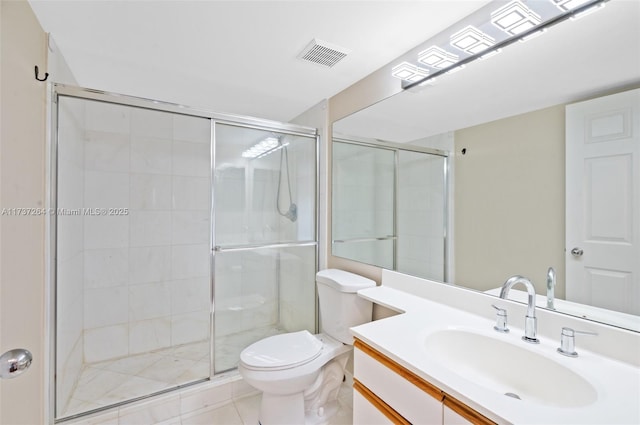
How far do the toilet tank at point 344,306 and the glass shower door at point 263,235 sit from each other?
56cm

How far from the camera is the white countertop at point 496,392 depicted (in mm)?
658

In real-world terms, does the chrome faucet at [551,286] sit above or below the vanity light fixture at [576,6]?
below

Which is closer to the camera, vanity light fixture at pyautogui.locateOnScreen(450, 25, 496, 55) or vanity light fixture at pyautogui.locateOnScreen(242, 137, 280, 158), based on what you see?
vanity light fixture at pyautogui.locateOnScreen(450, 25, 496, 55)

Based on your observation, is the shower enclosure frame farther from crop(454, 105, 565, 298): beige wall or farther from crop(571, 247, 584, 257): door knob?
crop(571, 247, 584, 257): door knob

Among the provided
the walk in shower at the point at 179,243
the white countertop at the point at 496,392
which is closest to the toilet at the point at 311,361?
the white countertop at the point at 496,392

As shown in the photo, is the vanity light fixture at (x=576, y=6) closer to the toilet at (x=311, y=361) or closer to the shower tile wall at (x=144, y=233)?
the toilet at (x=311, y=361)

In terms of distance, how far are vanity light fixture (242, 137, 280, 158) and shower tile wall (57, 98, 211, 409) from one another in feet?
2.05

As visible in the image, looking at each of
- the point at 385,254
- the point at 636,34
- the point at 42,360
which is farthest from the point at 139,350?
the point at 636,34

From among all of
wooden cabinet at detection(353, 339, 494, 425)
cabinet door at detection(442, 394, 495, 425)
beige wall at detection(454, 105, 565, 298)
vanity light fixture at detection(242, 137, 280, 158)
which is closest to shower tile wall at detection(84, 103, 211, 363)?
vanity light fixture at detection(242, 137, 280, 158)

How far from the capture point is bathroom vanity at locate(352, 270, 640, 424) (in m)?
0.70

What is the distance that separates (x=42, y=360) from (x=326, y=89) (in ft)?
7.44

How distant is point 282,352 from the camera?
1591mm

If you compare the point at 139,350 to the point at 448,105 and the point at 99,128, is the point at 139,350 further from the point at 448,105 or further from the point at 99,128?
the point at 448,105

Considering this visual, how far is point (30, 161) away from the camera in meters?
1.23
